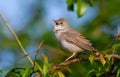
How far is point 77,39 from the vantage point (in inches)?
286

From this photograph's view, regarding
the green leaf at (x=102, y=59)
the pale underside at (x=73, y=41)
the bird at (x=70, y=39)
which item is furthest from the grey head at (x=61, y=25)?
the green leaf at (x=102, y=59)

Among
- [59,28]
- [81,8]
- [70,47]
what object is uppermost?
[81,8]

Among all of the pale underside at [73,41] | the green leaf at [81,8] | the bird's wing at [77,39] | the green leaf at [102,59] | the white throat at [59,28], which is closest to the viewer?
the green leaf at [102,59]

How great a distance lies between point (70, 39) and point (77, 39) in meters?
0.20

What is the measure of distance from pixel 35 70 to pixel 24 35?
5667 mm

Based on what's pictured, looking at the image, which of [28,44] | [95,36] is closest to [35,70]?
[28,44]

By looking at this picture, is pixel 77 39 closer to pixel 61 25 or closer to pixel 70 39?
pixel 70 39

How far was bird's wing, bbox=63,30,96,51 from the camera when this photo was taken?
22.6 feet

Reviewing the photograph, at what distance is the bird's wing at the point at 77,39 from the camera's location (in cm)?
689

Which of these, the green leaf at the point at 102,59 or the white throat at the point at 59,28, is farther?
the white throat at the point at 59,28

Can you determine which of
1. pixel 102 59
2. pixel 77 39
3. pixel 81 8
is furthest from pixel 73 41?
pixel 102 59

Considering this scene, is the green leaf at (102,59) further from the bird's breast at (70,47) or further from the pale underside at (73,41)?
the bird's breast at (70,47)

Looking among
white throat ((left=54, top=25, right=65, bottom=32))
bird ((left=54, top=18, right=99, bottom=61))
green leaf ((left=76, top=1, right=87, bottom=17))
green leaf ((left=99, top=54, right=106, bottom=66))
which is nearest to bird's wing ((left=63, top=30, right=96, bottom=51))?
bird ((left=54, top=18, right=99, bottom=61))

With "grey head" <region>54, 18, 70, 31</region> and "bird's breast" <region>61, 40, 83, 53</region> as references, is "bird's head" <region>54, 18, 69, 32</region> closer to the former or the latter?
"grey head" <region>54, 18, 70, 31</region>
